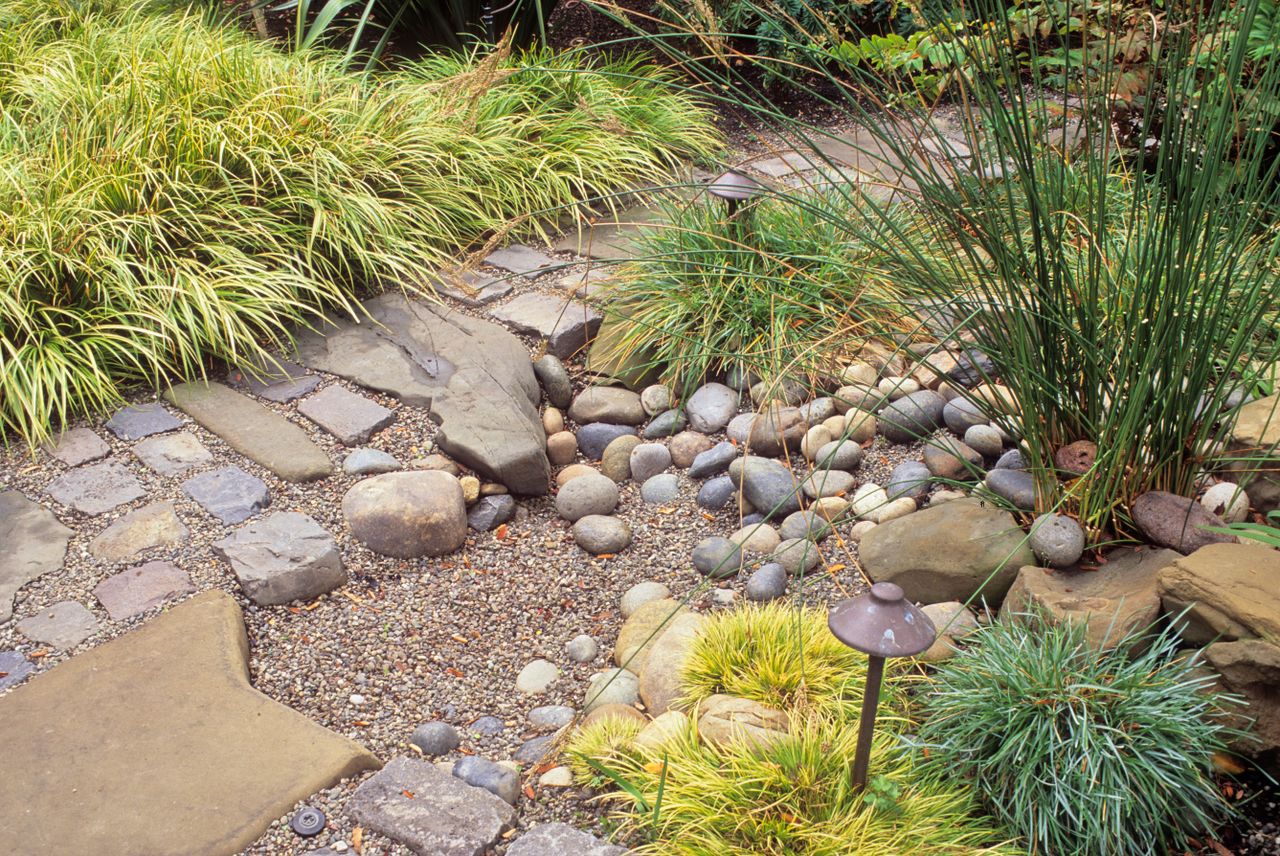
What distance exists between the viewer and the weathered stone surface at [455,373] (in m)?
2.93

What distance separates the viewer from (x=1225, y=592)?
180 centimetres

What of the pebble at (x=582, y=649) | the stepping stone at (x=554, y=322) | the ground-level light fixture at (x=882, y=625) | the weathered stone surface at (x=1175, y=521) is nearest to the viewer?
the ground-level light fixture at (x=882, y=625)

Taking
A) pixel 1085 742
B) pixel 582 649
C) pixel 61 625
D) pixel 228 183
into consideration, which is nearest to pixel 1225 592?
pixel 1085 742

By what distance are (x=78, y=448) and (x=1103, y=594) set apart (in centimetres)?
251

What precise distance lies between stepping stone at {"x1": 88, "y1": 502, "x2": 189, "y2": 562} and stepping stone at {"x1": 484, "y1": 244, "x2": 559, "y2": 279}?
1504 millimetres

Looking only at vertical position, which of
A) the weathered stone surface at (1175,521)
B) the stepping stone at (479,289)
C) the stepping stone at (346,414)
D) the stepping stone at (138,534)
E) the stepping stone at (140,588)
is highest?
the weathered stone surface at (1175,521)

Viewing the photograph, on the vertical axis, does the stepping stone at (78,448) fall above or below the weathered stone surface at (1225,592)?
below

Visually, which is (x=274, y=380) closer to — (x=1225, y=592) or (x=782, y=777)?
(x=782, y=777)

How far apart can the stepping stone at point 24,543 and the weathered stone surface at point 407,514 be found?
2.17 ft

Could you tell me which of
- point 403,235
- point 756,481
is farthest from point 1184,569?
point 403,235

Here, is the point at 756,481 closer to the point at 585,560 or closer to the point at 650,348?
the point at 585,560

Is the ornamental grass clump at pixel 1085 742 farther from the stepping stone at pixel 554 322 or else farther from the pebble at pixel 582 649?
the stepping stone at pixel 554 322

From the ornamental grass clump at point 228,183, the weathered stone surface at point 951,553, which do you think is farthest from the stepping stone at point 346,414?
the weathered stone surface at point 951,553

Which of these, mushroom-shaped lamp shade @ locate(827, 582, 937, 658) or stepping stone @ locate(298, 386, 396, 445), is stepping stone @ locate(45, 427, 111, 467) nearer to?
stepping stone @ locate(298, 386, 396, 445)
